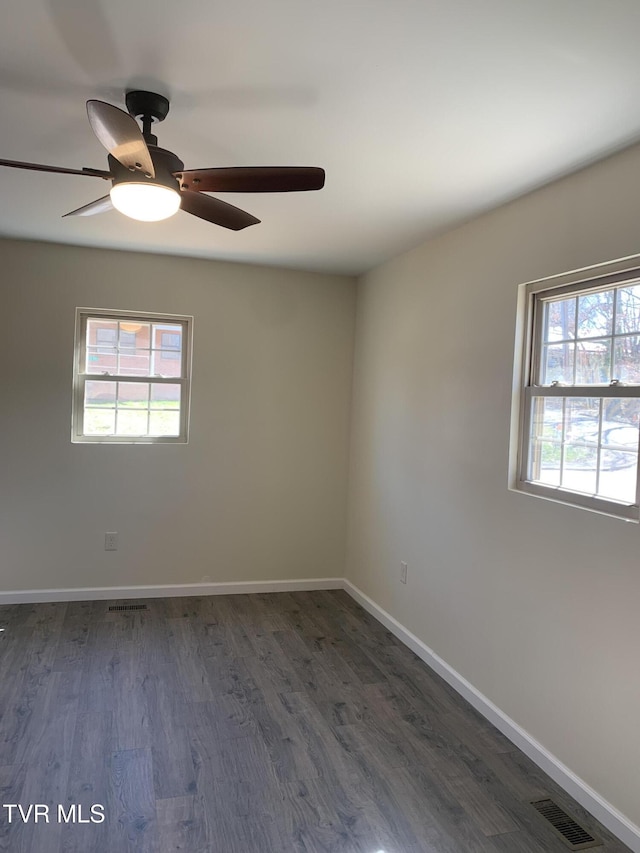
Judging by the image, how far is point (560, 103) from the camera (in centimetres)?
184

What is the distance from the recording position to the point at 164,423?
4.30 m

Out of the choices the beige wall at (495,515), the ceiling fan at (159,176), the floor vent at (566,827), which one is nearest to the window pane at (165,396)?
the beige wall at (495,515)

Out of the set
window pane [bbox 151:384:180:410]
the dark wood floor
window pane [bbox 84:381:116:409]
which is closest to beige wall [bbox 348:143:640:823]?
the dark wood floor

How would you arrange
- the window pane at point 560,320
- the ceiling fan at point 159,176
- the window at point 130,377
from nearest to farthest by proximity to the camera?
the ceiling fan at point 159,176 < the window pane at point 560,320 < the window at point 130,377

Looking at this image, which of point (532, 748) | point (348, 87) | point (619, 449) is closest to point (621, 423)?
point (619, 449)

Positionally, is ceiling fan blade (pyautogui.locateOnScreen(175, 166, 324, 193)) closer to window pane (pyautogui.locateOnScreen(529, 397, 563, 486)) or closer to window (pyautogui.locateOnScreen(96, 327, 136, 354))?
window pane (pyautogui.locateOnScreen(529, 397, 563, 486))

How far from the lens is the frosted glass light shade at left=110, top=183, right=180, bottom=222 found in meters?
1.84

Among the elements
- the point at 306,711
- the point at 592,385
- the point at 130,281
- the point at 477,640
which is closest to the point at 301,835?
the point at 306,711

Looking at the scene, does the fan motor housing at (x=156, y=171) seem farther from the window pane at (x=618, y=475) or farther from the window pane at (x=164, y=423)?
the window pane at (x=164, y=423)

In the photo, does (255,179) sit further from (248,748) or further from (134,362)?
(134,362)

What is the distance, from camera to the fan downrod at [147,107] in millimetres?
1880

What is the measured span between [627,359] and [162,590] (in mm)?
3359

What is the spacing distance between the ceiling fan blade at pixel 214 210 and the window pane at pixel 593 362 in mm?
1409

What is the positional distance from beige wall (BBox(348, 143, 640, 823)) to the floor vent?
157 millimetres
